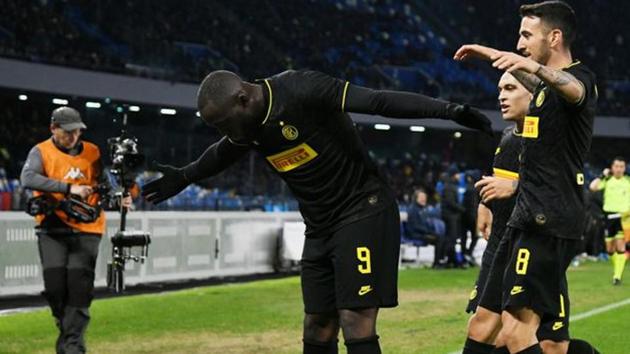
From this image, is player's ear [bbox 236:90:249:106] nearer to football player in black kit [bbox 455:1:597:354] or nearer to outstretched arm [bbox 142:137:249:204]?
outstretched arm [bbox 142:137:249:204]

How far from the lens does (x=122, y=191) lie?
8.71 metres

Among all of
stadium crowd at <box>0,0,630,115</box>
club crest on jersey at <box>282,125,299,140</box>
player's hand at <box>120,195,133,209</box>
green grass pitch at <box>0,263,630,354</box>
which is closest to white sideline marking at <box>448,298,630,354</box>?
green grass pitch at <box>0,263,630,354</box>

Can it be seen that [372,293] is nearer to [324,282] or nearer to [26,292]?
[324,282]

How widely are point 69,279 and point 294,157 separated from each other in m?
3.95

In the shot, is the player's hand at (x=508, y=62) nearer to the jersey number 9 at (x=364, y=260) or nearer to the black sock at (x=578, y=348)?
the jersey number 9 at (x=364, y=260)

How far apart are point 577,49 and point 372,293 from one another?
46179 millimetres

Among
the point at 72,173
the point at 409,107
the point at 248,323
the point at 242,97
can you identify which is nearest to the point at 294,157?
the point at 242,97

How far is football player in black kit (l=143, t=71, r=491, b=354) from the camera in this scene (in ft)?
17.2

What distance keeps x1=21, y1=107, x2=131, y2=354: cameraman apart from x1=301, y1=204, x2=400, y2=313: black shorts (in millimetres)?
3408

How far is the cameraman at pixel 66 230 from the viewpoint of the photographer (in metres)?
8.72

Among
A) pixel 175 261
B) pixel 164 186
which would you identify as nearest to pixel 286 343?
pixel 164 186

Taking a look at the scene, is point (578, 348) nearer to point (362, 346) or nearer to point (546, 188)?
point (546, 188)

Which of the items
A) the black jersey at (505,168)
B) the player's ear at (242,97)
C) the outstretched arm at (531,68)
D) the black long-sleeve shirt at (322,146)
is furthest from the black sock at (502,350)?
the player's ear at (242,97)

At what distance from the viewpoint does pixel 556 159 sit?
5.52 m
